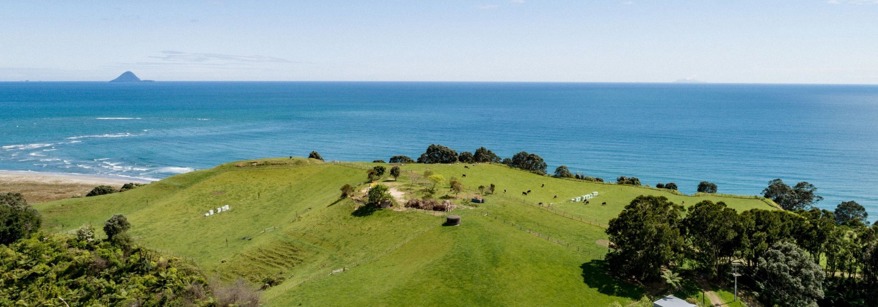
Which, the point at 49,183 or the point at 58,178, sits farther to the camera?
the point at 58,178

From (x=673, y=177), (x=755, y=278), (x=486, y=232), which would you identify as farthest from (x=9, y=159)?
(x=673, y=177)

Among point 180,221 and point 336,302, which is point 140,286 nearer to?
point 336,302

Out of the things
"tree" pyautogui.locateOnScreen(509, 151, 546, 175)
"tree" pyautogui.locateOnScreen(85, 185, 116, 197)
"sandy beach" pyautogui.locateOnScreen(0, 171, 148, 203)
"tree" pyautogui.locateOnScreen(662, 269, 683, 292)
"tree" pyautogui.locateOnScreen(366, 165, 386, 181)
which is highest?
"tree" pyautogui.locateOnScreen(366, 165, 386, 181)

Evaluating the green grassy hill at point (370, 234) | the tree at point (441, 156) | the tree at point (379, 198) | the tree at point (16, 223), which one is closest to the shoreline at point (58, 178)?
the green grassy hill at point (370, 234)

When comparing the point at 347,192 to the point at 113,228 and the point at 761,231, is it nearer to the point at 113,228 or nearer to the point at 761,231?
the point at 113,228

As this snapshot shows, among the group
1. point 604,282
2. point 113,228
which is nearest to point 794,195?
point 604,282

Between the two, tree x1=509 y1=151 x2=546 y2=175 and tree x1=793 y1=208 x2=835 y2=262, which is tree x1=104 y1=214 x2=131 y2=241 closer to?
tree x1=793 y1=208 x2=835 y2=262

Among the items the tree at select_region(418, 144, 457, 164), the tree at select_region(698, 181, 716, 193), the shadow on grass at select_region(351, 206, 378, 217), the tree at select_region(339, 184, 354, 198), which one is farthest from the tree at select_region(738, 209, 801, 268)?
the tree at select_region(418, 144, 457, 164)
